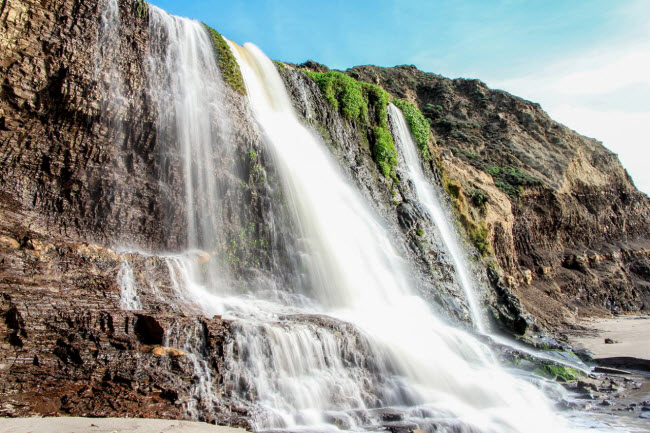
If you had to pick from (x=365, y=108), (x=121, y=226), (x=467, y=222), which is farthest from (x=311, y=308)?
(x=467, y=222)

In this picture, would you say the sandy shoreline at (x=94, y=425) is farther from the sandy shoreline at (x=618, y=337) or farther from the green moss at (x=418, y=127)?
the green moss at (x=418, y=127)

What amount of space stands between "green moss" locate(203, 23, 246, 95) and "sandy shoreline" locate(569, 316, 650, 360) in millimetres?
14399

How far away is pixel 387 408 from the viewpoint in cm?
881

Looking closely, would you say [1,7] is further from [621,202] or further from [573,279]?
[621,202]

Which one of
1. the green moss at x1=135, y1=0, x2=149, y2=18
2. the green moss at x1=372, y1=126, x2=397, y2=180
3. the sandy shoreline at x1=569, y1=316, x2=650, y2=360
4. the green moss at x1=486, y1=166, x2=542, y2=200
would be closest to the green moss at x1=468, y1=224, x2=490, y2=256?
the sandy shoreline at x1=569, y1=316, x2=650, y2=360

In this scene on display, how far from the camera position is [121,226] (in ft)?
35.8

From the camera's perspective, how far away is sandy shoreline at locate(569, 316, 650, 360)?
1620cm

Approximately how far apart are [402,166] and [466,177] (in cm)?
718

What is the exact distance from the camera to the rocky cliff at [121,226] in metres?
6.73

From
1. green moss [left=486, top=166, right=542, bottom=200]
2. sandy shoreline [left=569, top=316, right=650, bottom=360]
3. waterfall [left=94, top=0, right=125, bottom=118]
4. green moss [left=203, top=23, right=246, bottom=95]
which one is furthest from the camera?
green moss [left=486, top=166, right=542, bottom=200]

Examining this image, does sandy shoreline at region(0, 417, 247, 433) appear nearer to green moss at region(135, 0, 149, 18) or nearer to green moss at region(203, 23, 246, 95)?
green moss at region(135, 0, 149, 18)

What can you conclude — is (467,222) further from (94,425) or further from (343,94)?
(94,425)

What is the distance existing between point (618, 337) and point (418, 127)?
1255 centimetres

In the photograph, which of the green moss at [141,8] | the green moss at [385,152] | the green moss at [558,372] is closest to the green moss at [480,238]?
the green moss at [385,152]
